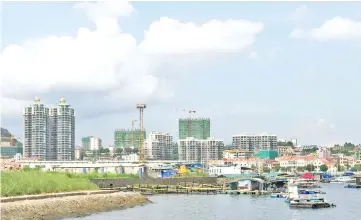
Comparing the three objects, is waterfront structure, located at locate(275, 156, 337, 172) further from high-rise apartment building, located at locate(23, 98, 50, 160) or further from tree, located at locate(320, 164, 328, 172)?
high-rise apartment building, located at locate(23, 98, 50, 160)

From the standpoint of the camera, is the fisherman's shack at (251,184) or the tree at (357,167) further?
the tree at (357,167)

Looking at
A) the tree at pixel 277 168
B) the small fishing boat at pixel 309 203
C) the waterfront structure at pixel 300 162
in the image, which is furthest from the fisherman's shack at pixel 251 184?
the waterfront structure at pixel 300 162

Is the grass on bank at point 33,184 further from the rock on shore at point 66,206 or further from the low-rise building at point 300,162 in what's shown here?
the low-rise building at point 300,162

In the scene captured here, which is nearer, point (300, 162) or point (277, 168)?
point (277, 168)

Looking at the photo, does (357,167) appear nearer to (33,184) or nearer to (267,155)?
(267,155)

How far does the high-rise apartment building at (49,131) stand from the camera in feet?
544

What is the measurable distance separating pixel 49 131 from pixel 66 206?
12692cm

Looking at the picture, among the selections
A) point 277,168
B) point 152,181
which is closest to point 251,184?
point 152,181

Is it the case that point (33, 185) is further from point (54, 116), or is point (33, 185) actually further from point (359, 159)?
point (359, 159)

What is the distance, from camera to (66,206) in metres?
45.7

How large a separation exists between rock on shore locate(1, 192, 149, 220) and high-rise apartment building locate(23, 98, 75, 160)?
4401 inches

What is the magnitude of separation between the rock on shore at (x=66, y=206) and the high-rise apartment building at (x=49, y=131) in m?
112

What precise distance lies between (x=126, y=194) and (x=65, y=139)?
11670 centimetres

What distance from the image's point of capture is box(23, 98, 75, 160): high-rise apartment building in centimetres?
16575
